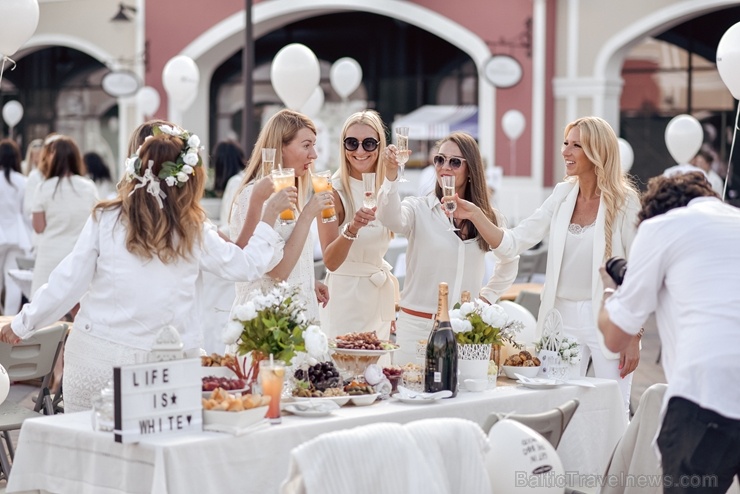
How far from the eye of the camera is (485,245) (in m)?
4.39

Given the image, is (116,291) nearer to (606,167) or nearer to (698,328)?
(698,328)

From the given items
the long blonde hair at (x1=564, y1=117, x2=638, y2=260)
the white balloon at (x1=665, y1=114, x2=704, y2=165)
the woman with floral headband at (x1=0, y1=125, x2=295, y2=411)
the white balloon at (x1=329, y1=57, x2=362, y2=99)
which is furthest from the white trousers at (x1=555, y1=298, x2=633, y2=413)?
the white balloon at (x1=329, y1=57, x2=362, y2=99)

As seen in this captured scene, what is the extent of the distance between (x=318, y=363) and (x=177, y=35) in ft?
52.5

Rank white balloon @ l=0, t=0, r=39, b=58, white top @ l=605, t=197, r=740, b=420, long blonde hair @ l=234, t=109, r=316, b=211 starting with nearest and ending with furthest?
white top @ l=605, t=197, r=740, b=420, long blonde hair @ l=234, t=109, r=316, b=211, white balloon @ l=0, t=0, r=39, b=58

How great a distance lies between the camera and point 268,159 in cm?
394

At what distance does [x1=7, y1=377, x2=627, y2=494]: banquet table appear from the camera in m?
2.88

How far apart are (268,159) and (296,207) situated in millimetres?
235

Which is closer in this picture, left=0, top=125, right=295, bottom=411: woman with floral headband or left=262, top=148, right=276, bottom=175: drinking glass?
left=0, top=125, right=295, bottom=411: woman with floral headband

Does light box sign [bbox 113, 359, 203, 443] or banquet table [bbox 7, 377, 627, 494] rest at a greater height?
light box sign [bbox 113, 359, 203, 443]

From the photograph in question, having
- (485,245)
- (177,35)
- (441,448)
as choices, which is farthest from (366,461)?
(177,35)

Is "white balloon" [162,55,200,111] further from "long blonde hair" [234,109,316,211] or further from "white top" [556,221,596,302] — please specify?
"white top" [556,221,596,302]

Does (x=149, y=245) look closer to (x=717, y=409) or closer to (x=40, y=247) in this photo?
(x=717, y=409)

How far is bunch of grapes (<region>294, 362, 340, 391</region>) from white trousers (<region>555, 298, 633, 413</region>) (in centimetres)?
114

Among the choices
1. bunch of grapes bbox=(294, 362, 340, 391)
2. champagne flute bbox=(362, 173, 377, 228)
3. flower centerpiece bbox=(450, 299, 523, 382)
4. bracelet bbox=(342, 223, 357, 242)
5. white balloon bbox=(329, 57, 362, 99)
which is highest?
white balloon bbox=(329, 57, 362, 99)
